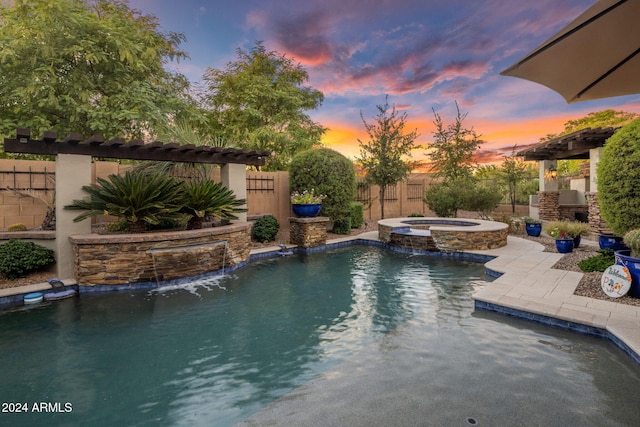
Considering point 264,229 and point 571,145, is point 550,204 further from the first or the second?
point 264,229

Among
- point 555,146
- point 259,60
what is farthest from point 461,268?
point 259,60

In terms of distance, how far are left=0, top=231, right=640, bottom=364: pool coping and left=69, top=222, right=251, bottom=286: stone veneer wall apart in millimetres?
507

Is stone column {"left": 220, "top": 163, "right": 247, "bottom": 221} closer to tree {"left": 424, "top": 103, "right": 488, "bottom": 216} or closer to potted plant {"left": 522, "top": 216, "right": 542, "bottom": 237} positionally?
tree {"left": 424, "top": 103, "right": 488, "bottom": 216}

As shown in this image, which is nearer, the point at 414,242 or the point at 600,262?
the point at 600,262

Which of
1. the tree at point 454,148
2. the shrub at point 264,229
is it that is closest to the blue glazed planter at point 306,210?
the shrub at point 264,229

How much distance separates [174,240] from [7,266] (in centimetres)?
260

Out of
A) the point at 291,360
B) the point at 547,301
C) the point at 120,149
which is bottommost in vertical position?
the point at 291,360

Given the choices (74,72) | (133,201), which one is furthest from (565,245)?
(74,72)

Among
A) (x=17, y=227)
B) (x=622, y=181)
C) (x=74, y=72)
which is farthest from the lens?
(x=74, y=72)

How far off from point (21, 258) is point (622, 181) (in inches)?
395

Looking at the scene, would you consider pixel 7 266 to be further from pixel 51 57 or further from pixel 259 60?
pixel 259 60

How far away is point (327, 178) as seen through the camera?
34.5ft

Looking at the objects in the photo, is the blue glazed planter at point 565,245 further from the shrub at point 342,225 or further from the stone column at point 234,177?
the stone column at point 234,177

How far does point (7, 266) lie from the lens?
5.36 metres
